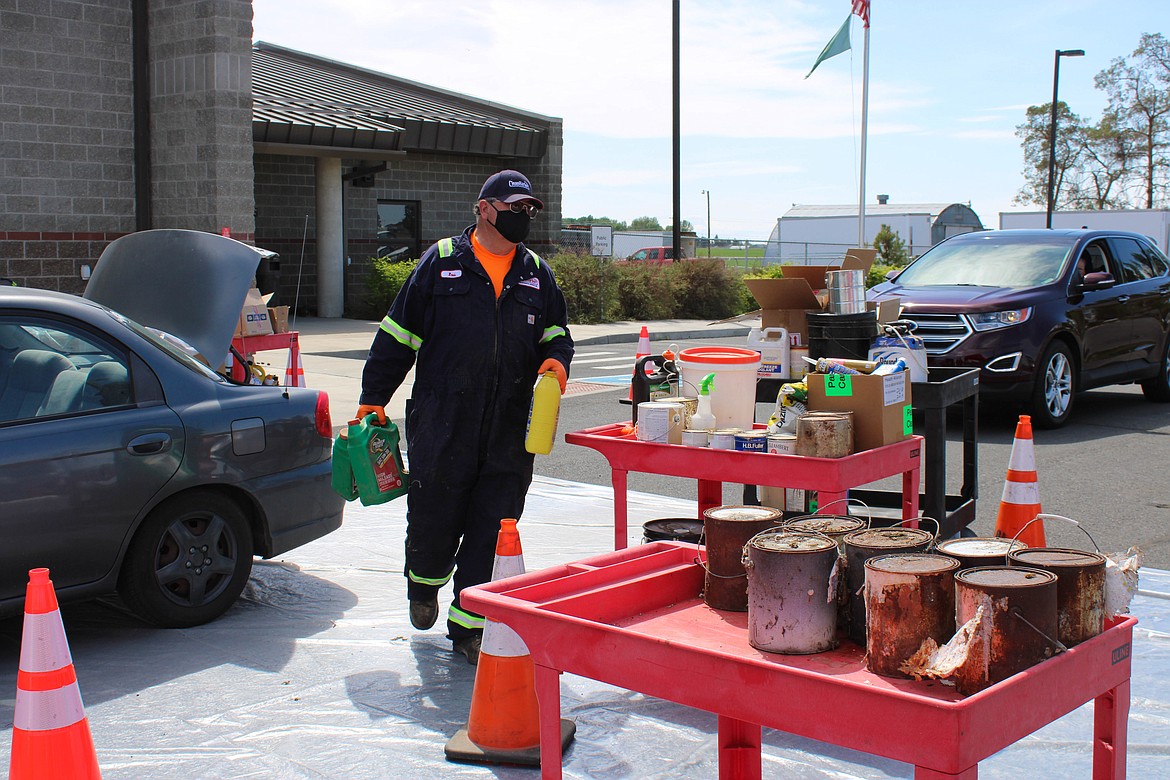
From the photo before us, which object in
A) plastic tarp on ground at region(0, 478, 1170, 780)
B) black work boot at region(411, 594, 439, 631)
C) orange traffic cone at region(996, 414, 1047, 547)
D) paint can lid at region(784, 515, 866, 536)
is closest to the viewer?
paint can lid at region(784, 515, 866, 536)

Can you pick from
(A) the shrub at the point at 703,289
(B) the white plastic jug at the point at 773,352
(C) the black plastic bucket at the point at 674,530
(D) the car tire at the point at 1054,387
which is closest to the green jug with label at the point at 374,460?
(C) the black plastic bucket at the point at 674,530

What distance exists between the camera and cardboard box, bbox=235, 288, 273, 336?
945 cm

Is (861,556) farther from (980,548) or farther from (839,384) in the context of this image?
(839,384)

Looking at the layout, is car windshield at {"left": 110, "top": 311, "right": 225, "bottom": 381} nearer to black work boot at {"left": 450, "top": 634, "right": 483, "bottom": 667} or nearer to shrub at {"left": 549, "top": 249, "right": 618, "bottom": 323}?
black work boot at {"left": 450, "top": 634, "right": 483, "bottom": 667}

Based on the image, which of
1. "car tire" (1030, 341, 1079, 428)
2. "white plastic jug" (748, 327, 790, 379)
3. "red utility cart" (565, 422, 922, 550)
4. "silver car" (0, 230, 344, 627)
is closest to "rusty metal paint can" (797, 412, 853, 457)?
"red utility cart" (565, 422, 922, 550)

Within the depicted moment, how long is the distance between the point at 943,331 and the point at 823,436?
6675 millimetres

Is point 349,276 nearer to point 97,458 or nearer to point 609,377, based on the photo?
point 609,377

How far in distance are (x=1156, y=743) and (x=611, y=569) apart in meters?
2.08

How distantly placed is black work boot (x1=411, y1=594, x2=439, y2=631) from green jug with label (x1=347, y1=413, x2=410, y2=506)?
0.47m

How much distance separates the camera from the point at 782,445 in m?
4.56

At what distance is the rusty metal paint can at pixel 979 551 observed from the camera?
2.73 m

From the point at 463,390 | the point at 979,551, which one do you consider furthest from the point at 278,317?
the point at 979,551

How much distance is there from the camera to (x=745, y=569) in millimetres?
3074

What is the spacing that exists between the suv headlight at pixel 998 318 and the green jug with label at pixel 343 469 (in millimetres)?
7265
